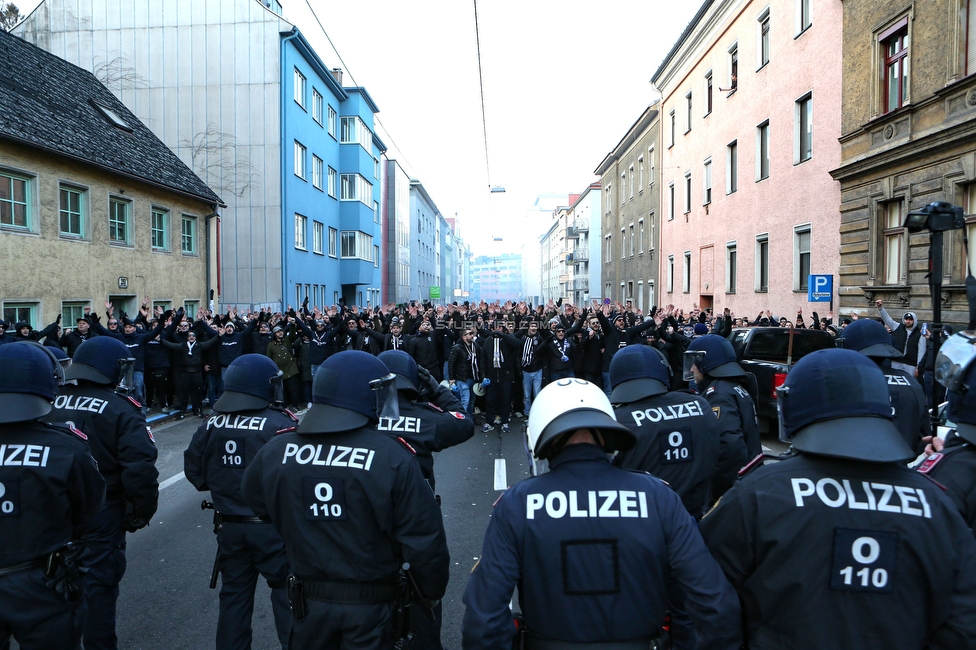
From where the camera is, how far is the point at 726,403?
4.61m

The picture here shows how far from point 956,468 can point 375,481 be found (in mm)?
2376

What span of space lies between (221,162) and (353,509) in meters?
26.4

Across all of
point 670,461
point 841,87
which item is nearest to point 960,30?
point 841,87

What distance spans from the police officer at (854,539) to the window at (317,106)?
102ft

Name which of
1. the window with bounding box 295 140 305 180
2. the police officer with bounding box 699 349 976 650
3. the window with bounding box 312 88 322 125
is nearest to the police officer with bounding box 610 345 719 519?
the police officer with bounding box 699 349 976 650

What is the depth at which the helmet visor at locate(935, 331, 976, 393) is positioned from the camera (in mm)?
2803

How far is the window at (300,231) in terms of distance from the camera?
1122 inches

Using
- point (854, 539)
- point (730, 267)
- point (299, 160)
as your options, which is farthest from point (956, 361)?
point (299, 160)

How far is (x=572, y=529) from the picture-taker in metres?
2.29

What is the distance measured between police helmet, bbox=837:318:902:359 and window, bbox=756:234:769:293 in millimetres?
16716

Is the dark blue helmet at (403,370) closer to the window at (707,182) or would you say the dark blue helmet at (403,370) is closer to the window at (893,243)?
the window at (893,243)

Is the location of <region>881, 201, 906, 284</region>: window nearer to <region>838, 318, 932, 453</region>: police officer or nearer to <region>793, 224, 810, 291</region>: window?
<region>793, 224, 810, 291</region>: window

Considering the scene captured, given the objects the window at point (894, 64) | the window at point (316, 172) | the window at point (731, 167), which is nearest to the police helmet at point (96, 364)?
the window at point (894, 64)

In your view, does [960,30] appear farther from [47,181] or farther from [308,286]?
[308,286]
